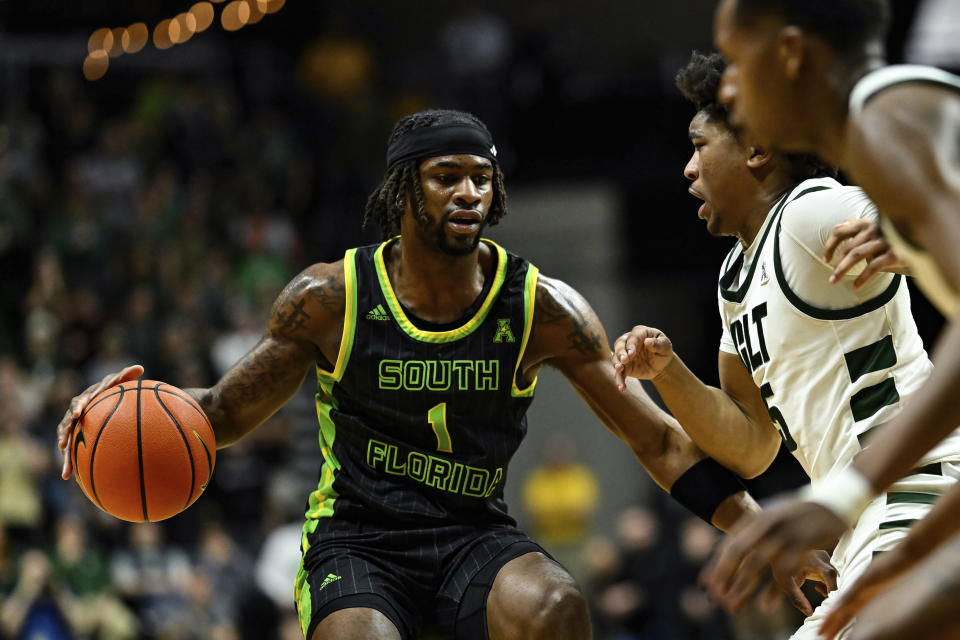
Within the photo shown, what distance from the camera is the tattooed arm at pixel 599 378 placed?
191 inches

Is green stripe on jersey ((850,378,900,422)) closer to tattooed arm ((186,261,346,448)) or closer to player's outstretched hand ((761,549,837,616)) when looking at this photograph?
player's outstretched hand ((761,549,837,616))

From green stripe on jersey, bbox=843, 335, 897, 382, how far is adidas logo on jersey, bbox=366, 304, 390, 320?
1801 millimetres

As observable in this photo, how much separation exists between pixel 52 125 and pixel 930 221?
13656 mm

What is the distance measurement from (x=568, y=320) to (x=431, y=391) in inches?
24.4

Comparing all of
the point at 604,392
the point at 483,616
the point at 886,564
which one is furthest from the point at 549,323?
the point at 886,564

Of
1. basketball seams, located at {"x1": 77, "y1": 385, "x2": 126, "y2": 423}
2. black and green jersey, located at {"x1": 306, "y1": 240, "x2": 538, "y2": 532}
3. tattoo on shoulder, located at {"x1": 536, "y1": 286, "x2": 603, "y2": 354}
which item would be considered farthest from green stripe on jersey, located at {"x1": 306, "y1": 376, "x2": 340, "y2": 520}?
tattoo on shoulder, located at {"x1": 536, "y1": 286, "x2": 603, "y2": 354}

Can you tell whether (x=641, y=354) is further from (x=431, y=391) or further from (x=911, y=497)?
(x=911, y=497)

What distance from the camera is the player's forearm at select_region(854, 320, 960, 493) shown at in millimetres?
2379

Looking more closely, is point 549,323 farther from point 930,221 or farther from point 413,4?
point 413,4

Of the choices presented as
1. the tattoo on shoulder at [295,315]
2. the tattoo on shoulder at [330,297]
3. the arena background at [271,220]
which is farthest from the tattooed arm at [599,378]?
the arena background at [271,220]

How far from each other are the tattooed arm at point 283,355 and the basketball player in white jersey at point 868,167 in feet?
7.33

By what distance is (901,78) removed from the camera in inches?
105

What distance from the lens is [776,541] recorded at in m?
2.42

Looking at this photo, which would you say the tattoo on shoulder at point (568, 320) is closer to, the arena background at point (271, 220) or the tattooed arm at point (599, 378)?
the tattooed arm at point (599, 378)
